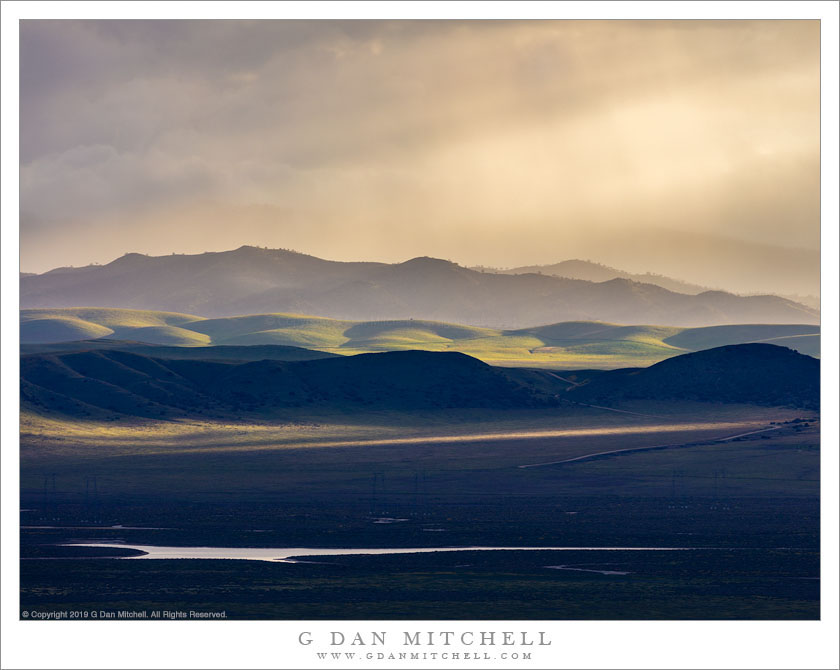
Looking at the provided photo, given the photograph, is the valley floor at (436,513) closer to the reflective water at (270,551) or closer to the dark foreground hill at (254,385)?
the reflective water at (270,551)

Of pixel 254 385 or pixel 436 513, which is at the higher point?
pixel 254 385

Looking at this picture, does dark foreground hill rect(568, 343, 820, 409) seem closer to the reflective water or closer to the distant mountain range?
the distant mountain range

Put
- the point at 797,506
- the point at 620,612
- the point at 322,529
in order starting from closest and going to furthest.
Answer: the point at 620,612, the point at 322,529, the point at 797,506

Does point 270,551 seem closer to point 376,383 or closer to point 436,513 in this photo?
point 436,513

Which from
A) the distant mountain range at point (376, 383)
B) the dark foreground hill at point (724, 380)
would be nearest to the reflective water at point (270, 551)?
the distant mountain range at point (376, 383)

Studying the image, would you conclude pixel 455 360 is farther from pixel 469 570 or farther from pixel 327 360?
pixel 469 570

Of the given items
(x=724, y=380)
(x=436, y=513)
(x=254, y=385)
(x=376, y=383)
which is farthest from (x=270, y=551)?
(x=724, y=380)

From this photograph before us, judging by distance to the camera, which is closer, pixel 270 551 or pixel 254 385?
pixel 270 551

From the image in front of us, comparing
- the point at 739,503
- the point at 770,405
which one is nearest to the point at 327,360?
the point at 770,405
